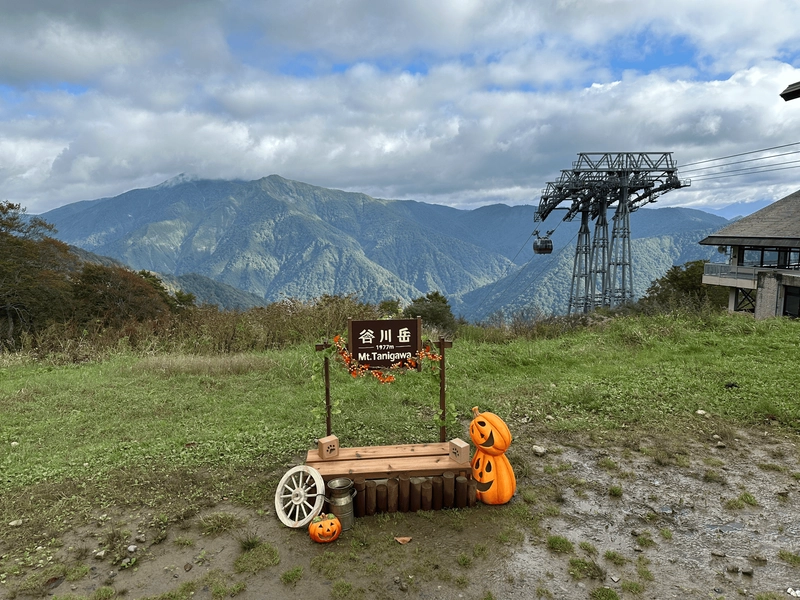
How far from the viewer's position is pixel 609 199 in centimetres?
4259

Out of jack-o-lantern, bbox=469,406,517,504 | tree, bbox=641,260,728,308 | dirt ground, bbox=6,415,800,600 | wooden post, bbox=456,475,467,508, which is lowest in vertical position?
tree, bbox=641,260,728,308

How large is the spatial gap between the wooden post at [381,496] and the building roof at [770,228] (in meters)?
32.0

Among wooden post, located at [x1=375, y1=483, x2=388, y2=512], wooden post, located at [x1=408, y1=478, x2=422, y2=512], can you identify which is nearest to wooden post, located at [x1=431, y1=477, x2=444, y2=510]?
wooden post, located at [x1=408, y1=478, x2=422, y2=512]

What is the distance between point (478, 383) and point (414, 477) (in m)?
4.37

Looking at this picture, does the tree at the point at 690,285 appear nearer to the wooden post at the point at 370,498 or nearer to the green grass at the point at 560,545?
the green grass at the point at 560,545

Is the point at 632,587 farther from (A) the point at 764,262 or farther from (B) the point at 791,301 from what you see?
(A) the point at 764,262

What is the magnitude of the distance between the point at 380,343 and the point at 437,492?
159 cm

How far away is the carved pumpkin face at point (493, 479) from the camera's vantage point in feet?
14.8

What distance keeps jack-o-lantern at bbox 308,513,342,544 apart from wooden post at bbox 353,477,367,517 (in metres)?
0.38

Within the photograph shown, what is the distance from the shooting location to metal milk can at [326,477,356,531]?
13.6 ft

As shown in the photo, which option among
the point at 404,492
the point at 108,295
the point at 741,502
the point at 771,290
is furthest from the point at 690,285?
the point at 108,295

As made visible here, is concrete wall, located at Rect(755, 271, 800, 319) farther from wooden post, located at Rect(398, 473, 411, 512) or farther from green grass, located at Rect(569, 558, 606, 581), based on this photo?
wooden post, located at Rect(398, 473, 411, 512)

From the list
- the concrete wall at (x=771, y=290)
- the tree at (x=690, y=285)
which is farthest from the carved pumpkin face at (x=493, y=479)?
the tree at (x=690, y=285)

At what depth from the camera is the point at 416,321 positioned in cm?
500
